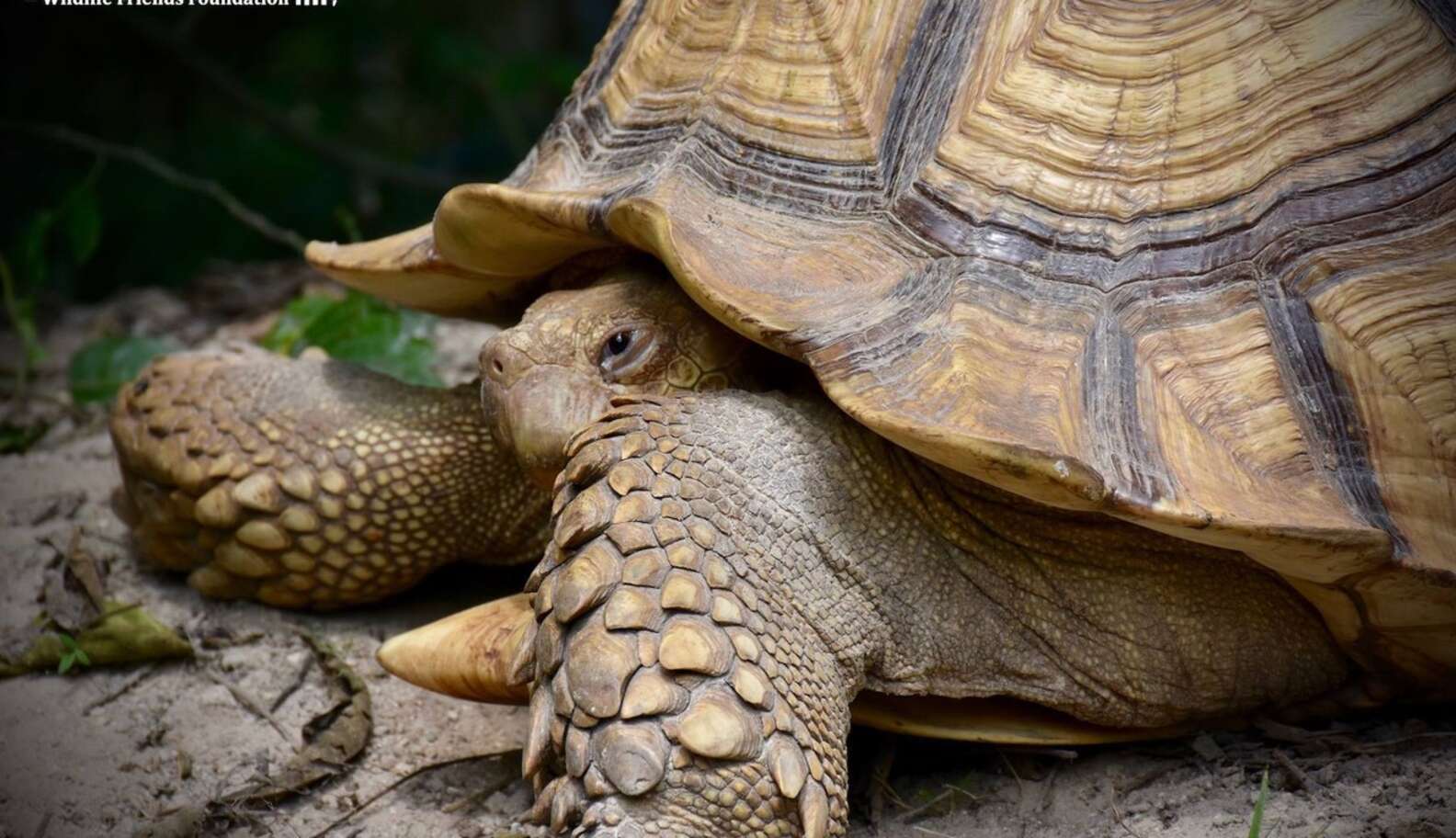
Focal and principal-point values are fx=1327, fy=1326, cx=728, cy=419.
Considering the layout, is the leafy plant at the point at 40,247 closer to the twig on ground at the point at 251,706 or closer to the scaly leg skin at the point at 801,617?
the twig on ground at the point at 251,706

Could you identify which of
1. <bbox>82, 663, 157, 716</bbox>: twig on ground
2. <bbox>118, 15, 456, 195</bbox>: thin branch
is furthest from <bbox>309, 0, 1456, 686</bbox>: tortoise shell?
<bbox>118, 15, 456, 195</bbox>: thin branch

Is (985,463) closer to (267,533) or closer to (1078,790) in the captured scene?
(1078,790)

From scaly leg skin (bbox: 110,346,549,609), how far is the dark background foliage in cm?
291

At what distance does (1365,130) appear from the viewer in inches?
80.3

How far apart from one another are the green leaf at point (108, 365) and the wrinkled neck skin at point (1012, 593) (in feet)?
7.65

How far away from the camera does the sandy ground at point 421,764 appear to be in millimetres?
1989

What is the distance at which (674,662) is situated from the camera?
168 centimetres

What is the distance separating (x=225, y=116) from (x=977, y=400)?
17.9 ft

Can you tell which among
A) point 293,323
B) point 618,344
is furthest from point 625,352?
point 293,323

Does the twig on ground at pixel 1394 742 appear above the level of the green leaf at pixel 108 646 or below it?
above

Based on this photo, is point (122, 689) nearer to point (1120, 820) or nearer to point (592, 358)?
point (592, 358)

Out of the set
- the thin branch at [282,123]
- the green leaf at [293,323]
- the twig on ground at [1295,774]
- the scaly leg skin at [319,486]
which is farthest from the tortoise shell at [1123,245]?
the thin branch at [282,123]

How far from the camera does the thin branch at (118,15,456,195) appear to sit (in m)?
5.60

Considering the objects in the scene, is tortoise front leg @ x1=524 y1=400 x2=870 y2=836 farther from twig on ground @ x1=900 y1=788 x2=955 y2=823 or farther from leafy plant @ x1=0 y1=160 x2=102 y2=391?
leafy plant @ x1=0 y1=160 x2=102 y2=391
